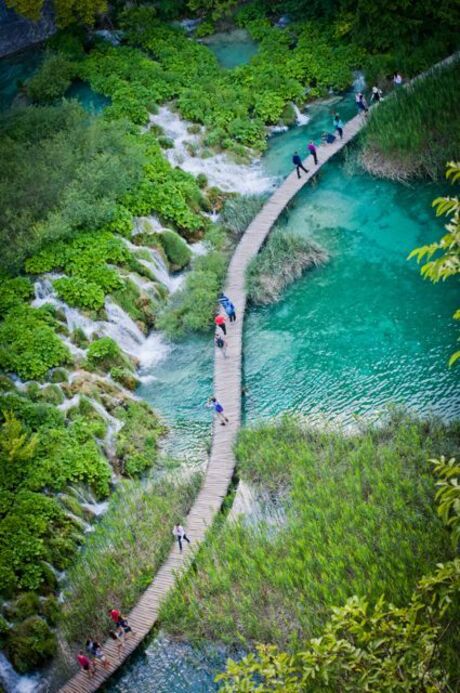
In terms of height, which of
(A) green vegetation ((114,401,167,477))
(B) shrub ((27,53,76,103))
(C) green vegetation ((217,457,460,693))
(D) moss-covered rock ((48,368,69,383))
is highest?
(B) shrub ((27,53,76,103))

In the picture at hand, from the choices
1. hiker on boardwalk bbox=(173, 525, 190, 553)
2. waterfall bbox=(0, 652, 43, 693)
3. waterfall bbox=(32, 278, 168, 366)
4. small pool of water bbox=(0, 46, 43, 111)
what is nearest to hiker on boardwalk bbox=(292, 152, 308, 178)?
waterfall bbox=(32, 278, 168, 366)

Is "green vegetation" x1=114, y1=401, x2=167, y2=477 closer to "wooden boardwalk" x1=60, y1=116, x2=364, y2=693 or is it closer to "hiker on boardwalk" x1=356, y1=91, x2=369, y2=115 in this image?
"wooden boardwalk" x1=60, y1=116, x2=364, y2=693

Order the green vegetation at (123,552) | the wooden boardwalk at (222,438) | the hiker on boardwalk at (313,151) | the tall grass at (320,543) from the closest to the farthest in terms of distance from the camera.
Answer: the tall grass at (320,543) < the wooden boardwalk at (222,438) < the green vegetation at (123,552) < the hiker on boardwalk at (313,151)

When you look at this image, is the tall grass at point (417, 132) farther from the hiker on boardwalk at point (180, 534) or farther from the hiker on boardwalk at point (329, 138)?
the hiker on boardwalk at point (180, 534)

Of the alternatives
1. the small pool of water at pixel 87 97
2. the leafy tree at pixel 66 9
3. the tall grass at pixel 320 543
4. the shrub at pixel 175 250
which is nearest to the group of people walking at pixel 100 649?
the tall grass at pixel 320 543

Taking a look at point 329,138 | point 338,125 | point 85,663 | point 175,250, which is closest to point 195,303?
point 175,250
